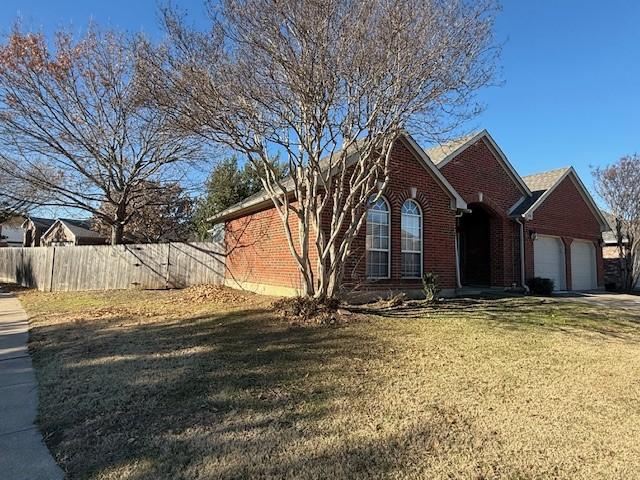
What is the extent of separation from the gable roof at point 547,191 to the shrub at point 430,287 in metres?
6.70

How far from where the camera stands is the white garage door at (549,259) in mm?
17219

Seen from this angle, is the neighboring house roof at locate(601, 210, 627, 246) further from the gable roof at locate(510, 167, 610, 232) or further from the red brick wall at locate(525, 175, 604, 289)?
the red brick wall at locate(525, 175, 604, 289)

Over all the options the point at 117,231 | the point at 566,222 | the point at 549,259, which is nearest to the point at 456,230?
the point at 549,259

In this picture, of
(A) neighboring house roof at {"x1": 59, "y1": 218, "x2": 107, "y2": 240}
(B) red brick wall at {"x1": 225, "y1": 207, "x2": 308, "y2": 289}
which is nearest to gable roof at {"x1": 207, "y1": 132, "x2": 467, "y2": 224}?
(B) red brick wall at {"x1": 225, "y1": 207, "x2": 308, "y2": 289}

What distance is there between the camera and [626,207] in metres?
19.2

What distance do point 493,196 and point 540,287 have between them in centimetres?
378

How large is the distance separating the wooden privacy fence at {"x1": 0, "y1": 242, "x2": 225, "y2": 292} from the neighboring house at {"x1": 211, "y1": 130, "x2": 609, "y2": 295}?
122 centimetres

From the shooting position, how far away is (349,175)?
11.4 metres

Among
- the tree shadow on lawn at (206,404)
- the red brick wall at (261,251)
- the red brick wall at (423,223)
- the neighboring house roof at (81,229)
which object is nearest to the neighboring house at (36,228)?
the neighboring house roof at (81,229)

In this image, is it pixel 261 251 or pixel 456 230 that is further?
pixel 456 230

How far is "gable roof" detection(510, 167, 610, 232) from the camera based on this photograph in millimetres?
16755

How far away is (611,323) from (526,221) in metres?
7.71

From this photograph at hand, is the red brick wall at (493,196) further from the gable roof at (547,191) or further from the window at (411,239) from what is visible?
the window at (411,239)

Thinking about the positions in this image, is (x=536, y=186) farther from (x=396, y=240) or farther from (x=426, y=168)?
(x=396, y=240)
